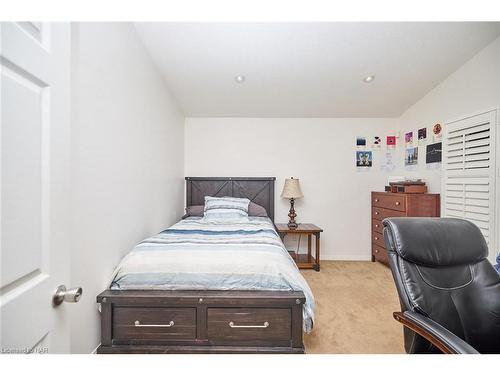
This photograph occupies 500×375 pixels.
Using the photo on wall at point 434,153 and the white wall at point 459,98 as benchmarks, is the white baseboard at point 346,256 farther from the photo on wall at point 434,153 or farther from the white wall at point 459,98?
the photo on wall at point 434,153

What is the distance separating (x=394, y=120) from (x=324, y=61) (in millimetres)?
1925

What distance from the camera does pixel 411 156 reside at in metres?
3.55

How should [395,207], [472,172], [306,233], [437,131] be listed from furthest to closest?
[306,233] < [395,207] < [437,131] < [472,172]

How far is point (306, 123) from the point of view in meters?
3.80

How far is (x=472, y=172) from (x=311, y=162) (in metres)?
1.89

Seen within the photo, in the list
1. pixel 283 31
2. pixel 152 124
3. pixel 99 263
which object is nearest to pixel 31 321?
pixel 99 263

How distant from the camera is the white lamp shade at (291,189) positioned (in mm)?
3463

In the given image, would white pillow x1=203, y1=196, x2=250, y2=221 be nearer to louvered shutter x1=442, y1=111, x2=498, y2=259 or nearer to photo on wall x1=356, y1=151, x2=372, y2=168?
photo on wall x1=356, y1=151, x2=372, y2=168

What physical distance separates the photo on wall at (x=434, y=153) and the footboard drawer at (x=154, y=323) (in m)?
3.35

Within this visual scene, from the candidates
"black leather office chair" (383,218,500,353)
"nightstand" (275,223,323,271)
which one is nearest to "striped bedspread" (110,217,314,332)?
"black leather office chair" (383,218,500,353)

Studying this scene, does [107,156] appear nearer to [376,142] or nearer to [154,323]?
[154,323]

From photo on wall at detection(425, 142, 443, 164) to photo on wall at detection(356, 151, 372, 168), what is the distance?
74 cm

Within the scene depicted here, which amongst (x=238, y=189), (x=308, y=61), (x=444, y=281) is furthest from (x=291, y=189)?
(x=444, y=281)

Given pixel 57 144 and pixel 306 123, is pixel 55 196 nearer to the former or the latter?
pixel 57 144
